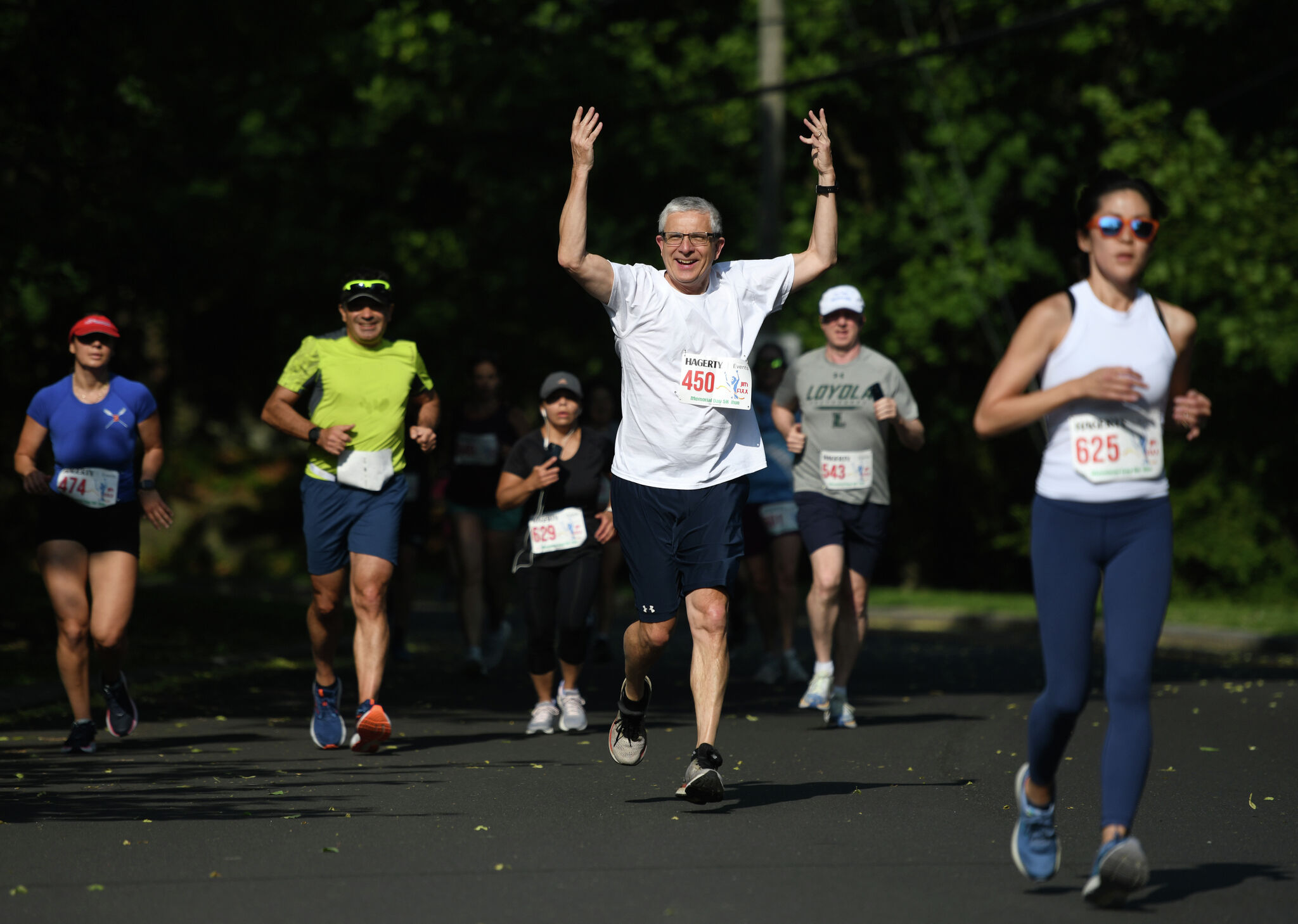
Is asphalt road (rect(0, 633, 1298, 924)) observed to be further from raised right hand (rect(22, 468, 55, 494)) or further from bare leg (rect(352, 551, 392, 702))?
raised right hand (rect(22, 468, 55, 494))

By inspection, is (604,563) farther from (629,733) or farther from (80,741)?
(629,733)

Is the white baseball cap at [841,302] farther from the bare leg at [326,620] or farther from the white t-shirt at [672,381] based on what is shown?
the bare leg at [326,620]

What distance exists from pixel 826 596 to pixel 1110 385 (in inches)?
182

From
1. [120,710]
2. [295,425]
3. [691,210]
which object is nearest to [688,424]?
[691,210]

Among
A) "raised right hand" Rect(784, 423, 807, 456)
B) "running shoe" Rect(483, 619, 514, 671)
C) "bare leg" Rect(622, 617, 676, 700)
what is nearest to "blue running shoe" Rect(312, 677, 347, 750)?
"bare leg" Rect(622, 617, 676, 700)

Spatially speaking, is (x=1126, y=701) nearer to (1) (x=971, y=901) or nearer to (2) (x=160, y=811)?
(1) (x=971, y=901)

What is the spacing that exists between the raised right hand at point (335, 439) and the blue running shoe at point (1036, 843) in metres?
4.27

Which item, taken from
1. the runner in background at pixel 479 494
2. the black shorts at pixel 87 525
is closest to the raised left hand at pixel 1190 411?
the black shorts at pixel 87 525

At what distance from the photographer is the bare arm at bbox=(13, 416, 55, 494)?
8508 mm

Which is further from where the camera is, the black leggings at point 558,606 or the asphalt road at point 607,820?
the black leggings at point 558,606

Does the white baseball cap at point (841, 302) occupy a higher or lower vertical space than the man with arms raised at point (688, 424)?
higher

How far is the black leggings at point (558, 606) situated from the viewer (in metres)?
9.55

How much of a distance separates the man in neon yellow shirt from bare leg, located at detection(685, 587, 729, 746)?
2144mm

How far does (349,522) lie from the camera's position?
8.71 metres
